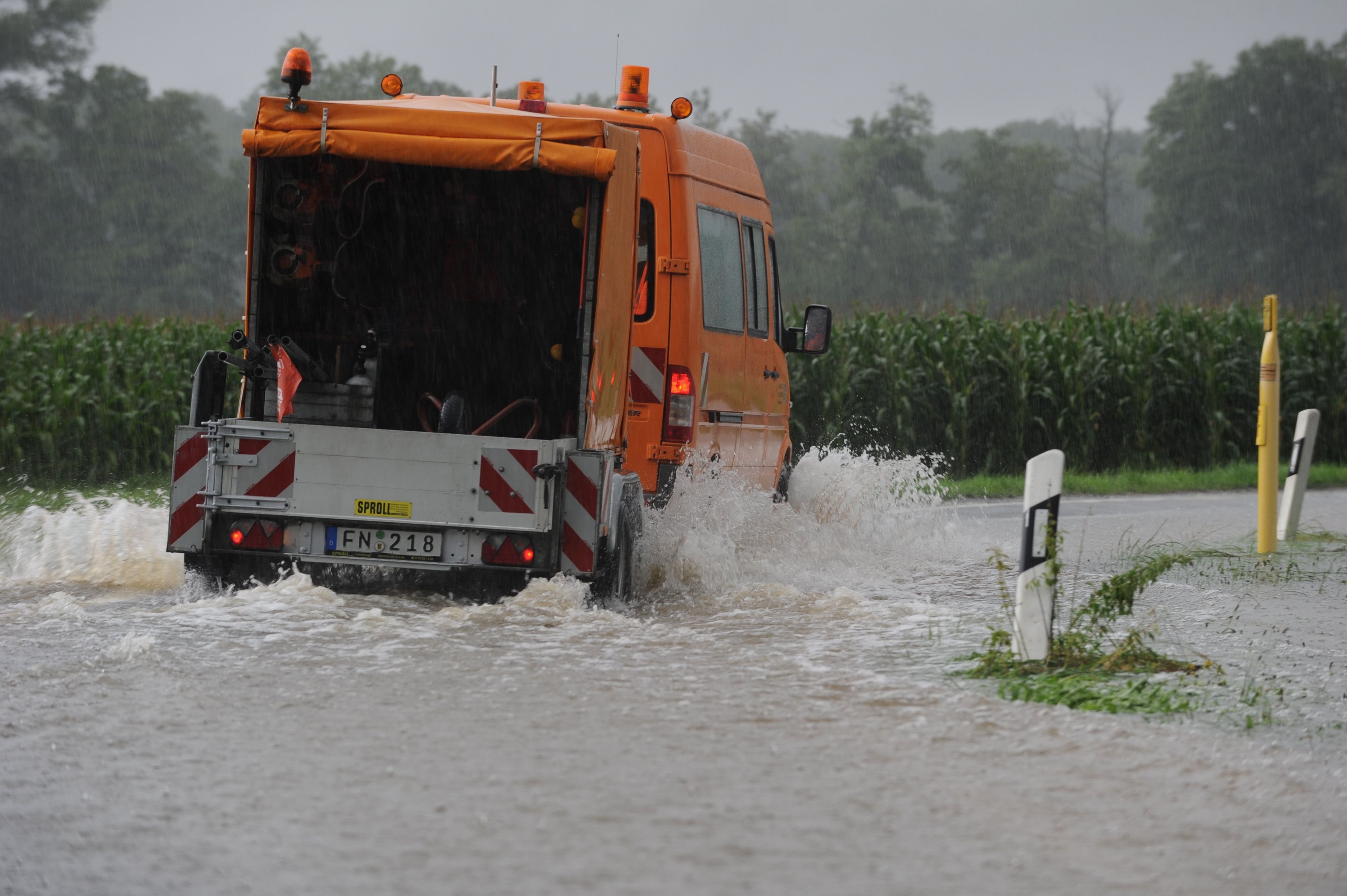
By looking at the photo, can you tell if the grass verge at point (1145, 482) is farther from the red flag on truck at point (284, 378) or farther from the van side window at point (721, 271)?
the red flag on truck at point (284, 378)

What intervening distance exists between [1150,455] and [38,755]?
832 inches

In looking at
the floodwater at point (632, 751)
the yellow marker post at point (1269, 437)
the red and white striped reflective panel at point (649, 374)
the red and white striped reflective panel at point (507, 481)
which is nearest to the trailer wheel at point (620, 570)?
the floodwater at point (632, 751)

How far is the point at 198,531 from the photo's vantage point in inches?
324

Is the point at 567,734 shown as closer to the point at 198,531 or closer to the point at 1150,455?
the point at 198,531

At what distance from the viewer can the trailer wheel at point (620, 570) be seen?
847cm

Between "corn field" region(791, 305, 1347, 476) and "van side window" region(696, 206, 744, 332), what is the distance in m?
10.9

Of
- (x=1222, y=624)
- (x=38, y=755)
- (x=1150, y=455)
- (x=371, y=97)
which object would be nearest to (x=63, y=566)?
(x=38, y=755)

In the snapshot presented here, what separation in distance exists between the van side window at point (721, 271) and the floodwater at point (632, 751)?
216 centimetres

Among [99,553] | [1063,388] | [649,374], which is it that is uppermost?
[1063,388]

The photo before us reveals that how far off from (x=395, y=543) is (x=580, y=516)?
94cm

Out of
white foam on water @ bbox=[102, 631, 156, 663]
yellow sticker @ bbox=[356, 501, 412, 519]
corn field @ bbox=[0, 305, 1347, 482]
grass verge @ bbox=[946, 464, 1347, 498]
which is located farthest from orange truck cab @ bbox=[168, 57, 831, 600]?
corn field @ bbox=[0, 305, 1347, 482]

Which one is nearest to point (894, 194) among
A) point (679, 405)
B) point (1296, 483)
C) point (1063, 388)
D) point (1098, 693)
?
point (1063, 388)

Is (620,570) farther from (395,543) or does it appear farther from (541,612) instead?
(395,543)

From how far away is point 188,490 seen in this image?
325 inches
